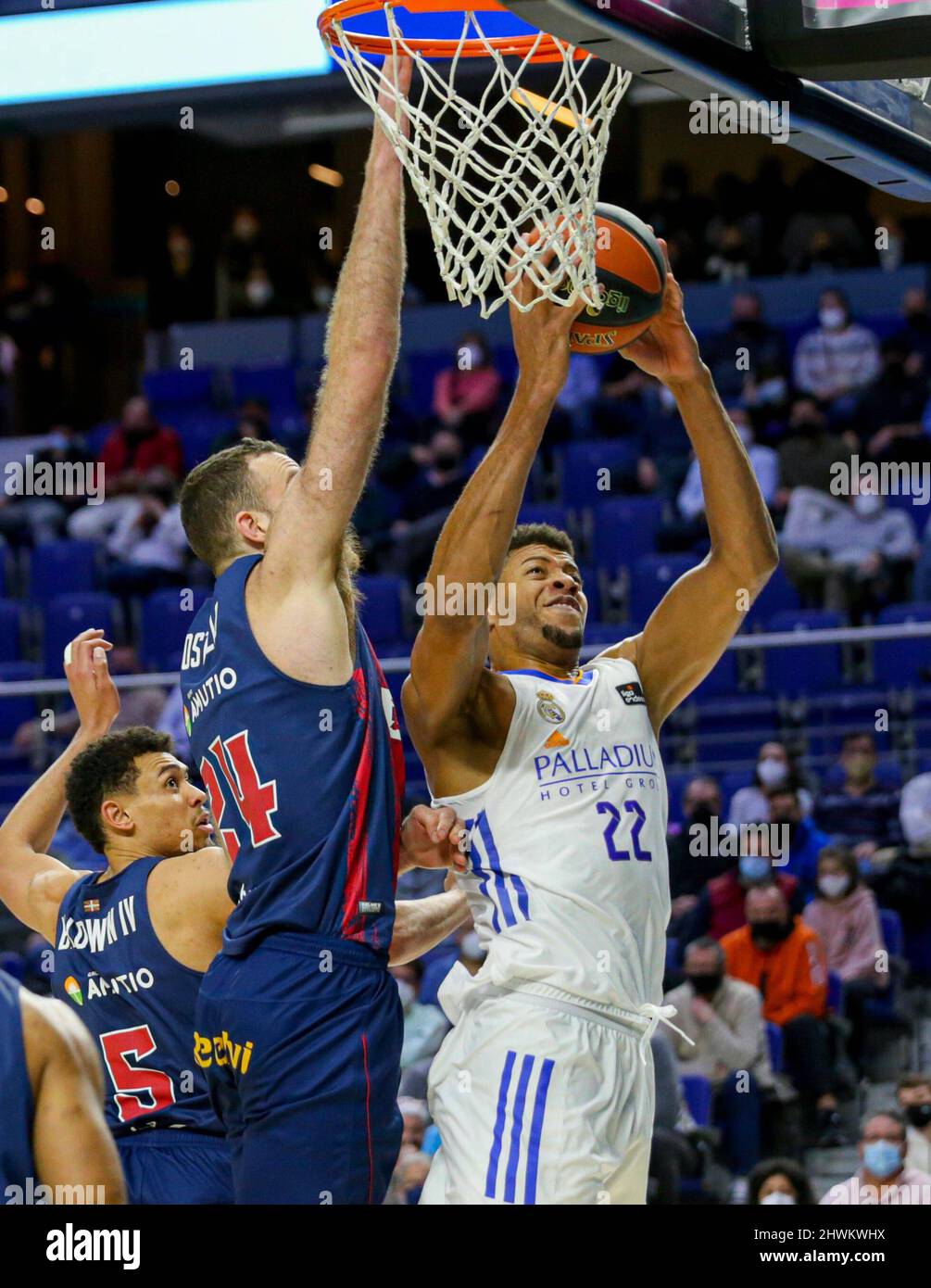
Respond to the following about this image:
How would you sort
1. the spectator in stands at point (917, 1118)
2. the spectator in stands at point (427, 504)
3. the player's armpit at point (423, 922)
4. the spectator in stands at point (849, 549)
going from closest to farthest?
the player's armpit at point (423, 922) < the spectator in stands at point (917, 1118) < the spectator in stands at point (849, 549) < the spectator in stands at point (427, 504)

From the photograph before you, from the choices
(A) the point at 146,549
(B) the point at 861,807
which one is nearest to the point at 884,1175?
(B) the point at 861,807

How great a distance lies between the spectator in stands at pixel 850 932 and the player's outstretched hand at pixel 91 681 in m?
3.91

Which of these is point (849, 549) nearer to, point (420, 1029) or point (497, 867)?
point (420, 1029)

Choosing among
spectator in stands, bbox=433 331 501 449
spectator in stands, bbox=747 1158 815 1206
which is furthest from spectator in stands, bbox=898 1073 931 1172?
spectator in stands, bbox=433 331 501 449

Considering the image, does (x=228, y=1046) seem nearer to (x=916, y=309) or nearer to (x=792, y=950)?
(x=792, y=950)

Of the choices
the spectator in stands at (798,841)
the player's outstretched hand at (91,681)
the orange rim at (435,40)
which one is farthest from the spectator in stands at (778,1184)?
the orange rim at (435,40)

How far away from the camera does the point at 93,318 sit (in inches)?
592

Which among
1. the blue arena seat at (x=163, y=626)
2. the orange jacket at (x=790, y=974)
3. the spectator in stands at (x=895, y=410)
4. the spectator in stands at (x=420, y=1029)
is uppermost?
the spectator in stands at (x=895, y=410)

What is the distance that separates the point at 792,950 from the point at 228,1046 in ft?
14.1

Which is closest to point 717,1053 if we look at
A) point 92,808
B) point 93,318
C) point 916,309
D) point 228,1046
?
point 92,808

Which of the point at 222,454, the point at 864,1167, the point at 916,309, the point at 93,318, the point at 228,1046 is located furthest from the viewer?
the point at 93,318

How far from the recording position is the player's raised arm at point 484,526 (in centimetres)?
368

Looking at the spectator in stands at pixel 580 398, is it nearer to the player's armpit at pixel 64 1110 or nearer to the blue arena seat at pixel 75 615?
the blue arena seat at pixel 75 615

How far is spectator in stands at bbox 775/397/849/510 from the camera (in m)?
10.2
